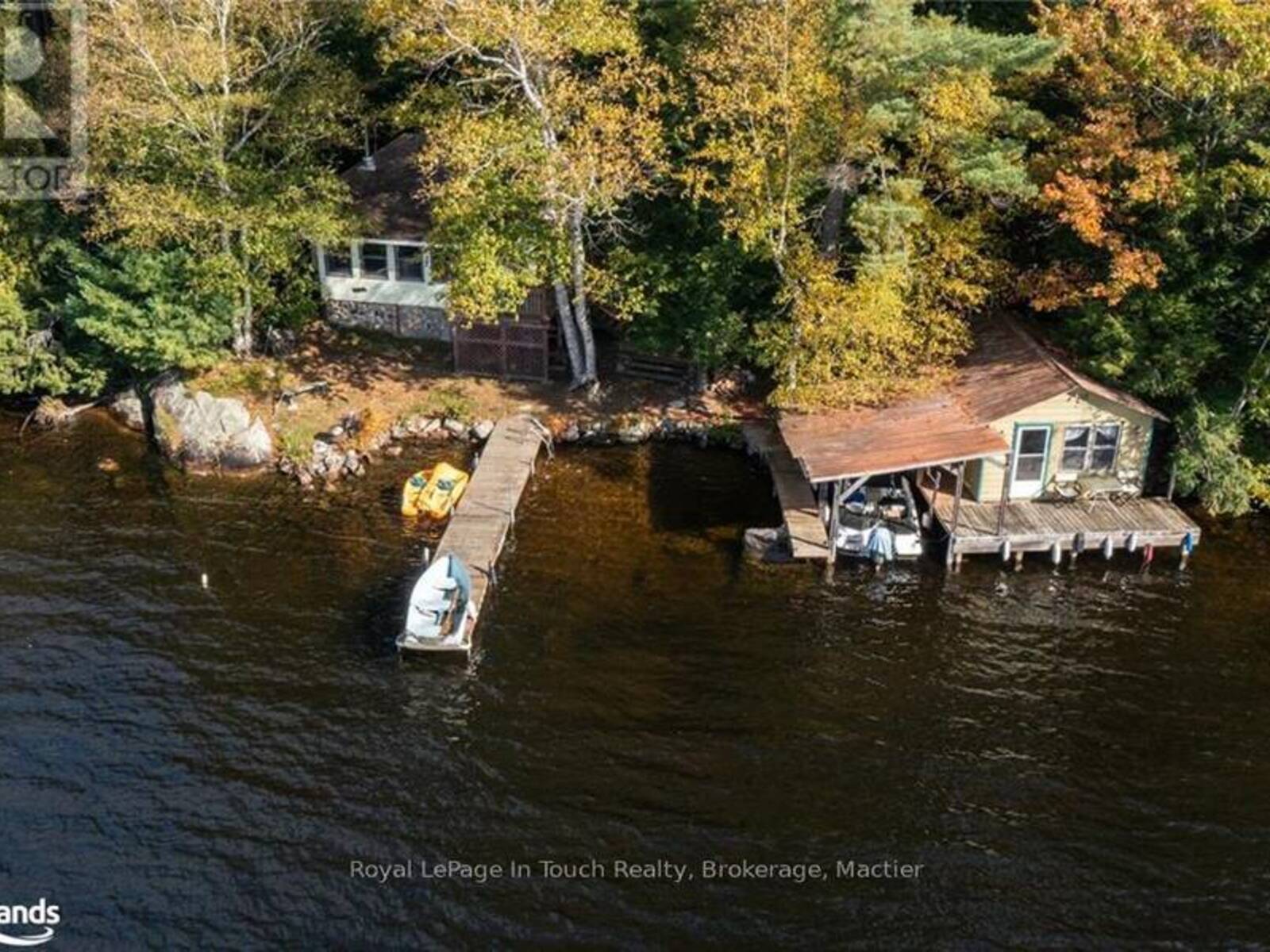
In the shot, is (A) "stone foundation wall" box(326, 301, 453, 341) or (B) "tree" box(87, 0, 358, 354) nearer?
(B) "tree" box(87, 0, 358, 354)

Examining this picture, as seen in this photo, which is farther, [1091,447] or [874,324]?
[874,324]

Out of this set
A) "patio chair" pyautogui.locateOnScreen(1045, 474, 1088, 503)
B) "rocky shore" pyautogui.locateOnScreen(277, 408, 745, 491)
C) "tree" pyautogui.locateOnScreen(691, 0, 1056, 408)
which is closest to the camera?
"tree" pyautogui.locateOnScreen(691, 0, 1056, 408)

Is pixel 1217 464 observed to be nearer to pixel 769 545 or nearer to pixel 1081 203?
pixel 1081 203

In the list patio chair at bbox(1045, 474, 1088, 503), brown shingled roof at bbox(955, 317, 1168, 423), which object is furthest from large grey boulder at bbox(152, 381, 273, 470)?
patio chair at bbox(1045, 474, 1088, 503)

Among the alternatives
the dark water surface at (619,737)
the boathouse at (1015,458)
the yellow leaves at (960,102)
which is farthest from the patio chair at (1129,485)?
the yellow leaves at (960,102)

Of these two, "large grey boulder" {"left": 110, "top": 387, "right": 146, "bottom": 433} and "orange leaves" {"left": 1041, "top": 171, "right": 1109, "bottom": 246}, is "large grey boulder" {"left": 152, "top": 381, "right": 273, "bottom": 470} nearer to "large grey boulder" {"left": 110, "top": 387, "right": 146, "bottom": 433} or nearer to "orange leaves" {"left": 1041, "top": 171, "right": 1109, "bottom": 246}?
"large grey boulder" {"left": 110, "top": 387, "right": 146, "bottom": 433}

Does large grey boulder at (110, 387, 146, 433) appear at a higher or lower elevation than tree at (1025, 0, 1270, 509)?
lower

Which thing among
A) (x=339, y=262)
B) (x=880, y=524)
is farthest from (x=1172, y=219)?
(x=339, y=262)
